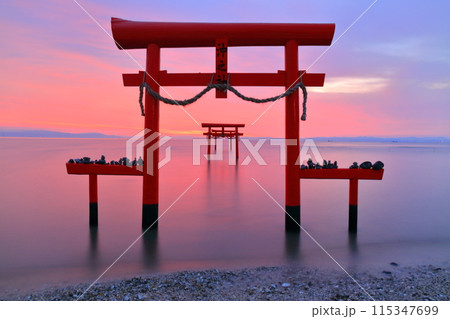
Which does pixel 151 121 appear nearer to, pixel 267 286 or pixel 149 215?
A: pixel 149 215

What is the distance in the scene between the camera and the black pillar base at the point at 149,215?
188 inches

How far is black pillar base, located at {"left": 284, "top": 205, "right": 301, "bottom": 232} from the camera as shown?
4.68 m

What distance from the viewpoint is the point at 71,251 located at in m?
4.04

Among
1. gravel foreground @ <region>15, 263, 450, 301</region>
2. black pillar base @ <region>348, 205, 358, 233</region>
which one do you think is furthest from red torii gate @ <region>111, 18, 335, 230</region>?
gravel foreground @ <region>15, 263, 450, 301</region>

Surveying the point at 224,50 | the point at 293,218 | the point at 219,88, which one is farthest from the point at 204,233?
the point at 224,50

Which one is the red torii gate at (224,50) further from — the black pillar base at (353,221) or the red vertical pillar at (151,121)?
the black pillar base at (353,221)

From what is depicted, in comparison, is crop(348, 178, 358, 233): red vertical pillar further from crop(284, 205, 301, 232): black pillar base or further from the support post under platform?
the support post under platform

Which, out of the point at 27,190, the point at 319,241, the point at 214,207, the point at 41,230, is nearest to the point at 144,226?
the point at 41,230

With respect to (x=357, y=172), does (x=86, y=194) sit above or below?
below

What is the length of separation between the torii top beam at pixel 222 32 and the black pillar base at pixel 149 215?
2.43m

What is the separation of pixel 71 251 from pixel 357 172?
13.1 ft

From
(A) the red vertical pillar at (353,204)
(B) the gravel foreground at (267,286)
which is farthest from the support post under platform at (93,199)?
(A) the red vertical pillar at (353,204)

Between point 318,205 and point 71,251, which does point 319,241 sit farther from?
point 71,251

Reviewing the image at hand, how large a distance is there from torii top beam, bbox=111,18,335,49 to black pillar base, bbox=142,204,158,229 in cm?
243
